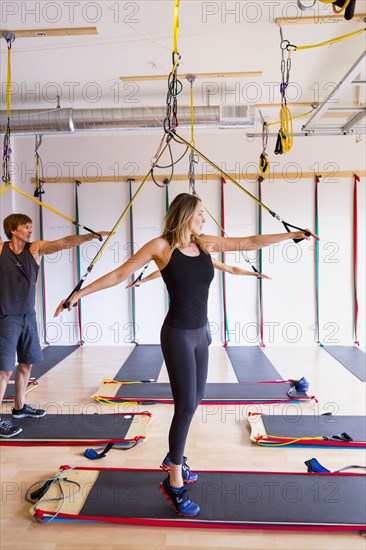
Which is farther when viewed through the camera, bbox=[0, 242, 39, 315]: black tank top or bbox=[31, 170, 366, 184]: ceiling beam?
bbox=[31, 170, 366, 184]: ceiling beam

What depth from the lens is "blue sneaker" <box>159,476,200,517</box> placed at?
2.26 metres

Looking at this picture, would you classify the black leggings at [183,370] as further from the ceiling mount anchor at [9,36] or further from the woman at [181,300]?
the ceiling mount anchor at [9,36]

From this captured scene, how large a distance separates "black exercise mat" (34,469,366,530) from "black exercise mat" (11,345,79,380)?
2526mm

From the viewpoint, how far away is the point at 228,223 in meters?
6.39

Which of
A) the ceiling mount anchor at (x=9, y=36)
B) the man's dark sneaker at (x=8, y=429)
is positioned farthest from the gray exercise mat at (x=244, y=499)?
the ceiling mount anchor at (x=9, y=36)

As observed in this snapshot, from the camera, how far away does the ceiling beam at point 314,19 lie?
3344mm

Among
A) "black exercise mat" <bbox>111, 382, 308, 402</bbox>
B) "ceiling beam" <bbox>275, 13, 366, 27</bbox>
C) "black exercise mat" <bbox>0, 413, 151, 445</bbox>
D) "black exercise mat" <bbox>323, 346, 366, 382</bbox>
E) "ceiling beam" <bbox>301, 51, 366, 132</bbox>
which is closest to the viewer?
"black exercise mat" <bbox>0, 413, 151, 445</bbox>

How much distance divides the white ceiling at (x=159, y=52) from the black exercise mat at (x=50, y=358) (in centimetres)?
300

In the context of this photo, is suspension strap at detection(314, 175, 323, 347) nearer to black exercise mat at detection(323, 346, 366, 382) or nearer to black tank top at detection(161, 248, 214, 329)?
black exercise mat at detection(323, 346, 366, 382)

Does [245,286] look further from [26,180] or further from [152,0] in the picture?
[152,0]

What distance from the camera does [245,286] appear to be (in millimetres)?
6391

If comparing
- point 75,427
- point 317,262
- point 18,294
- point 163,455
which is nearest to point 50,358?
point 75,427

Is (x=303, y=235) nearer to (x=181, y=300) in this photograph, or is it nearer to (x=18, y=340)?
(x=181, y=300)

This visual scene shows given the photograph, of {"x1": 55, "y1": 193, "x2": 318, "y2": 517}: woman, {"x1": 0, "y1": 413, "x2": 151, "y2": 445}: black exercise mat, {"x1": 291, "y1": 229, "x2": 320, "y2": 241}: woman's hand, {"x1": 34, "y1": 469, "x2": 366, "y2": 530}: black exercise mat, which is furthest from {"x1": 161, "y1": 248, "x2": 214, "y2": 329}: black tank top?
{"x1": 0, "y1": 413, "x2": 151, "y2": 445}: black exercise mat
